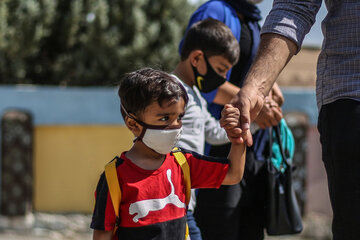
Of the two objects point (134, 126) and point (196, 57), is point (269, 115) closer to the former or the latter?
point (196, 57)

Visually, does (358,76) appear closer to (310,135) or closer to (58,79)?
(310,135)

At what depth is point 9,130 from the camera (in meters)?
6.44

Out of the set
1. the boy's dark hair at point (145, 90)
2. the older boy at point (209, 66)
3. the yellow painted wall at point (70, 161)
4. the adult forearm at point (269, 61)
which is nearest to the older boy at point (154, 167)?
the boy's dark hair at point (145, 90)

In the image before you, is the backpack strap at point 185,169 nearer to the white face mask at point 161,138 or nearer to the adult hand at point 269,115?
the white face mask at point 161,138

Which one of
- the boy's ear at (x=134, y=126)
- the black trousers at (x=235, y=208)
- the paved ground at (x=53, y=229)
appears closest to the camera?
the boy's ear at (x=134, y=126)

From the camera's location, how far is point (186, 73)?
8.75 ft

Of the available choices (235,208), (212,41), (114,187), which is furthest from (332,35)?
(235,208)

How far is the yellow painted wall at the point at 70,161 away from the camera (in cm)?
686

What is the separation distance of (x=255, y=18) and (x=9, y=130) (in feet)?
13.8

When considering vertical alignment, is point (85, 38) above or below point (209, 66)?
above

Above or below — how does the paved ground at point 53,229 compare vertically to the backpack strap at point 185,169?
below

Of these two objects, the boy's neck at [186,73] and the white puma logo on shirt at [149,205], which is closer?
the white puma logo on shirt at [149,205]

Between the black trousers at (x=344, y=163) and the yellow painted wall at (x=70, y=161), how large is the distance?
5.30m

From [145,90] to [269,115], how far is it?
2.61ft
